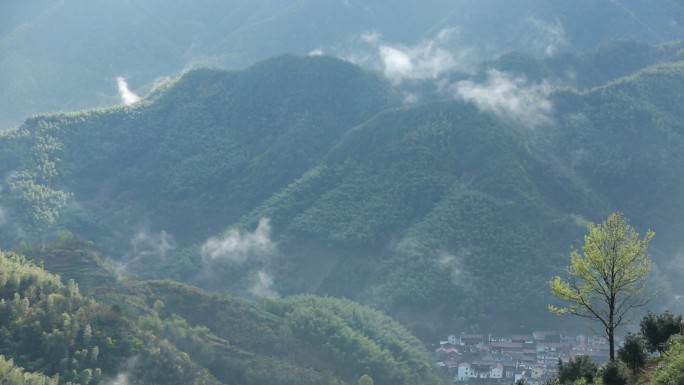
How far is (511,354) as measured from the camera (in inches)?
3132

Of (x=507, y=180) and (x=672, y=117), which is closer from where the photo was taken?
(x=507, y=180)

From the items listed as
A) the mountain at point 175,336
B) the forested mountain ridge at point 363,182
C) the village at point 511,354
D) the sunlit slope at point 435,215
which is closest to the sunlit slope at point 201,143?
the forested mountain ridge at point 363,182

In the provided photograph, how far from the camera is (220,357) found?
63.4 m

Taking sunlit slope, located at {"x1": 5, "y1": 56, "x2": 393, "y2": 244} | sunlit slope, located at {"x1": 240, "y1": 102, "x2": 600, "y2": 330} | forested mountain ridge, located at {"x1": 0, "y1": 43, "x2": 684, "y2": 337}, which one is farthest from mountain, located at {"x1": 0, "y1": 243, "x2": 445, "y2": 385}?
sunlit slope, located at {"x1": 5, "y1": 56, "x2": 393, "y2": 244}

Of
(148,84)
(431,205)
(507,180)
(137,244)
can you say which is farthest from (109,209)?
(148,84)

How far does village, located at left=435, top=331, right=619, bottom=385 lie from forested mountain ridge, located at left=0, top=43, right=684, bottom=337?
2836 millimetres

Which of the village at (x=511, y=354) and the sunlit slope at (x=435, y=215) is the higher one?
the sunlit slope at (x=435, y=215)

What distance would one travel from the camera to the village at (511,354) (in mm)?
75375

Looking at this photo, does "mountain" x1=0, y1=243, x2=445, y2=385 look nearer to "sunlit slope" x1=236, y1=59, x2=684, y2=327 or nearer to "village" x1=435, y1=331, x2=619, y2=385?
"village" x1=435, y1=331, x2=619, y2=385

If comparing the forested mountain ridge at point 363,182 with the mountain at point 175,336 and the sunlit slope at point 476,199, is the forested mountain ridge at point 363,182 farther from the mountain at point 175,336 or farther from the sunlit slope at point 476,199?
the mountain at point 175,336

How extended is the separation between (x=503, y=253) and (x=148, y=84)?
115854mm

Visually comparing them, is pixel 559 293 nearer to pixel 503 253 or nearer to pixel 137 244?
pixel 503 253

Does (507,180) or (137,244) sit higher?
(507,180)

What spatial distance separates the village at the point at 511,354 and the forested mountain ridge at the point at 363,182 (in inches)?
112
